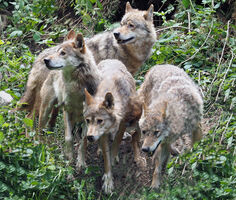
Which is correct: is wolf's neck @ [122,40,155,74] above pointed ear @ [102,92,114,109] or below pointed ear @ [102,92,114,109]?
below

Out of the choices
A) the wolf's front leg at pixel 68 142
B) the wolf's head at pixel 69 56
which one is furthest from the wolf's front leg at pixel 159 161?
the wolf's head at pixel 69 56

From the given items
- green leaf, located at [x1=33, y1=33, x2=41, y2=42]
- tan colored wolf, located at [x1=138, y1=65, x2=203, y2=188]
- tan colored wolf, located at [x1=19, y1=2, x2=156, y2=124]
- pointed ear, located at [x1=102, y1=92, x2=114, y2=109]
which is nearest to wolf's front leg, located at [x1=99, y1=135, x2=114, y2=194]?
pointed ear, located at [x1=102, y1=92, x2=114, y2=109]

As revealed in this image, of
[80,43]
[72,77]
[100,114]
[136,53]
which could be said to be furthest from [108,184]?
[136,53]

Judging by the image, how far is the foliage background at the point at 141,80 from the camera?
6.21m

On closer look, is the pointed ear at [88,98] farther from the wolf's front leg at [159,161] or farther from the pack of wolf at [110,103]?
the wolf's front leg at [159,161]

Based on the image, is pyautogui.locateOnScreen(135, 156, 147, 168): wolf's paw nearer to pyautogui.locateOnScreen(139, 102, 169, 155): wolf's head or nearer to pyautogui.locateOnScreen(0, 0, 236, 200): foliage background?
pyautogui.locateOnScreen(0, 0, 236, 200): foliage background

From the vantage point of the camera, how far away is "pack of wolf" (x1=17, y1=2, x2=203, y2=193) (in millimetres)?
6543

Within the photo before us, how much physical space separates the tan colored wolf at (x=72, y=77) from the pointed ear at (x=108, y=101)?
0.68 m

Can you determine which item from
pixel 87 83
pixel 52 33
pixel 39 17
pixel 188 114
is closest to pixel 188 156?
pixel 188 114

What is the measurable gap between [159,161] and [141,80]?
109 inches

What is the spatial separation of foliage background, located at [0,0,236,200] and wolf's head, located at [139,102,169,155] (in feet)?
1.33

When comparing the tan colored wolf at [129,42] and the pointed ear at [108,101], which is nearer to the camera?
the pointed ear at [108,101]

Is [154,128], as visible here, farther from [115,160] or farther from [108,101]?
[115,160]

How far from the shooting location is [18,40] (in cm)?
1112
